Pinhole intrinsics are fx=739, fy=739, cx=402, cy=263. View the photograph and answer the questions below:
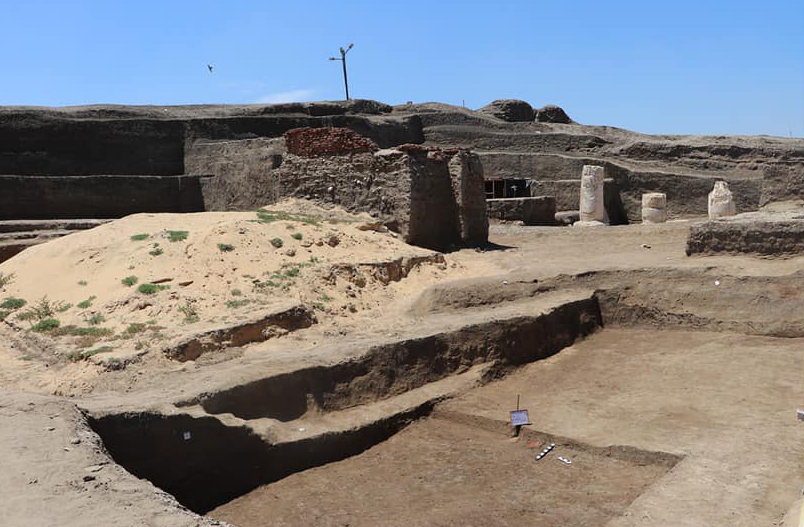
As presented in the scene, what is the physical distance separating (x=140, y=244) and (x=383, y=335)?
3.90 m

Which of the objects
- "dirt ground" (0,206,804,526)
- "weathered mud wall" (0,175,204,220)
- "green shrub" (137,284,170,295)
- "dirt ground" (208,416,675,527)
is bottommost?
"dirt ground" (208,416,675,527)

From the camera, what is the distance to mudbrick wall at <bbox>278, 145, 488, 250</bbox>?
11797 millimetres

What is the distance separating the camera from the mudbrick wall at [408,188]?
38.7 feet

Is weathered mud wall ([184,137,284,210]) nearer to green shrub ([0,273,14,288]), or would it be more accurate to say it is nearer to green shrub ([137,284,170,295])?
green shrub ([0,273,14,288])

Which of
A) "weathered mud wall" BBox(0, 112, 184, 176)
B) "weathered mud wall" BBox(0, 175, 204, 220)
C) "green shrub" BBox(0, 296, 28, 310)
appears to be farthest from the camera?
"weathered mud wall" BBox(0, 112, 184, 176)

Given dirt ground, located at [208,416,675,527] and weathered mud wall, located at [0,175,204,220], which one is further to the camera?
weathered mud wall, located at [0,175,204,220]

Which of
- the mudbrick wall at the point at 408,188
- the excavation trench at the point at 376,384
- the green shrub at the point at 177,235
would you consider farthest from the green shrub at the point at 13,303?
the mudbrick wall at the point at 408,188

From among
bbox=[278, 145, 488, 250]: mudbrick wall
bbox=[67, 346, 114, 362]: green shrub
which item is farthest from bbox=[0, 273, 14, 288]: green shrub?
bbox=[278, 145, 488, 250]: mudbrick wall

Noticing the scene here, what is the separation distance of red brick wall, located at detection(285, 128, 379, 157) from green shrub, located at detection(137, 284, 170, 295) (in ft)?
16.3

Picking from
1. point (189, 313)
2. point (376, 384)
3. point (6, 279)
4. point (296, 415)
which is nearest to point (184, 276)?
point (189, 313)

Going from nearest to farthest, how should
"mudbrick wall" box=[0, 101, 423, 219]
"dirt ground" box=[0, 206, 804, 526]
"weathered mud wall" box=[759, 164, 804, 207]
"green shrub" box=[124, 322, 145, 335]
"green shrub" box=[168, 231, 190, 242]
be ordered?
"dirt ground" box=[0, 206, 804, 526] < "green shrub" box=[124, 322, 145, 335] < "green shrub" box=[168, 231, 190, 242] < "weathered mud wall" box=[759, 164, 804, 207] < "mudbrick wall" box=[0, 101, 423, 219]

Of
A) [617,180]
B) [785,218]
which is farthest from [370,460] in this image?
[617,180]

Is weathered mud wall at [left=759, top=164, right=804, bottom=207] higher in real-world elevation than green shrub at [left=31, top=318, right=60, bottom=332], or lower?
higher

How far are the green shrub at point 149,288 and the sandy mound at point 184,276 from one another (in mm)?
11
